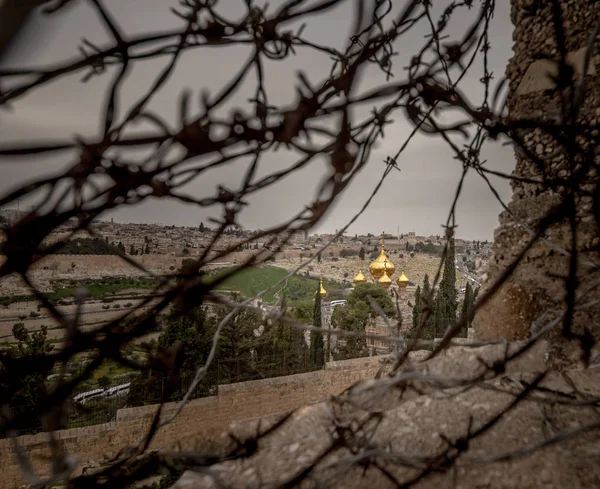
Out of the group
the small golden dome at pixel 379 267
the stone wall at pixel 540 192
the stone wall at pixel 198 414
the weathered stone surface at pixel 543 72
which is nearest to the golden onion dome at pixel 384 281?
the small golden dome at pixel 379 267

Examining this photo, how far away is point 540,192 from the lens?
6.08 feet

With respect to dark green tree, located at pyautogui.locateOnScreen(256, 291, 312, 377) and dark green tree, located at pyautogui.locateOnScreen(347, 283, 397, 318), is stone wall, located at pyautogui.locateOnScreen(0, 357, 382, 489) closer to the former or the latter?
dark green tree, located at pyautogui.locateOnScreen(256, 291, 312, 377)

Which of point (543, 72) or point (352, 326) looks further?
point (352, 326)

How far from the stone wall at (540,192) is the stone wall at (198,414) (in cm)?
640

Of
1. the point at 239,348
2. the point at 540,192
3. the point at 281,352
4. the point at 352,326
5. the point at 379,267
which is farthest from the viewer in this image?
the point at 379,267

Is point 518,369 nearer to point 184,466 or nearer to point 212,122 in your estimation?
point 184,466

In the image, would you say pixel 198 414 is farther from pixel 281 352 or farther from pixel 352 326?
pixel 352 326

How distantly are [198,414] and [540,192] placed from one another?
9149 mm

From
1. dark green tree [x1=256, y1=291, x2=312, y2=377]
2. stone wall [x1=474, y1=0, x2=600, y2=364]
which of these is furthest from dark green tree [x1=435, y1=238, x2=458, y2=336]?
stone wall [x1=474, y1=0, x2=600, y2=364]

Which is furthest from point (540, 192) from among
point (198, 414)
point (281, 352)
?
point (281, 352)

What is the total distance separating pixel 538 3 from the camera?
6.06ft

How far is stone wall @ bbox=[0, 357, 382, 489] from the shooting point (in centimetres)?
739

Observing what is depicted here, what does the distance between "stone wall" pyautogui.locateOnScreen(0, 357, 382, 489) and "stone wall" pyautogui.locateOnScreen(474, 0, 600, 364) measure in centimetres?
640

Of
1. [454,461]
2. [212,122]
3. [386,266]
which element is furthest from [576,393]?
[386,266]
